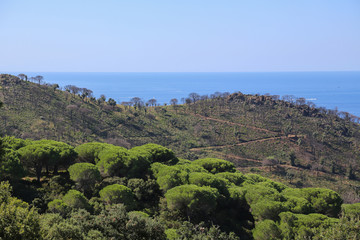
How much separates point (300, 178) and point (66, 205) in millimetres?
54939

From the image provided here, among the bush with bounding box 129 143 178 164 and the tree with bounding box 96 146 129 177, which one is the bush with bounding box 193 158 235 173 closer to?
the bush with bounding box 129 143 178 164

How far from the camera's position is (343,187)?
197 feet

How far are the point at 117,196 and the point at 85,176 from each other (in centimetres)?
448

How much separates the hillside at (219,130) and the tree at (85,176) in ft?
129

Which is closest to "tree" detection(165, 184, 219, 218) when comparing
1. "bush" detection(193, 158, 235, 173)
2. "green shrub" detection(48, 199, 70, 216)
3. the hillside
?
"green shrub" detection(48, 199, 70, 216)

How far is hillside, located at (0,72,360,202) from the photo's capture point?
2667 inches

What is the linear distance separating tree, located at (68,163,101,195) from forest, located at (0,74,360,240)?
0.31ft

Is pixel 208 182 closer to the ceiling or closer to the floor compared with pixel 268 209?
closer to the ceiling

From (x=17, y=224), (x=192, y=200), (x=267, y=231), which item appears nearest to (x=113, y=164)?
(x=192, y=200)

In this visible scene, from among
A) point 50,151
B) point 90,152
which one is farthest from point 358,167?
point 50,151

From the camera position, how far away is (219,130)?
297 feet

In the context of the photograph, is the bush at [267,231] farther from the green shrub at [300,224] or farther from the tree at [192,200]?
the tree at [192,200]

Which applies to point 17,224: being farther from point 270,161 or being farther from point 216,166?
point 270,161

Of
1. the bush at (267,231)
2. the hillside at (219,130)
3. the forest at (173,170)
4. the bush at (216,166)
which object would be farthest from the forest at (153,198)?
the hillside at (219,130)
